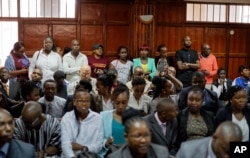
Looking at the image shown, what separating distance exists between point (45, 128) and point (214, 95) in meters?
2.24

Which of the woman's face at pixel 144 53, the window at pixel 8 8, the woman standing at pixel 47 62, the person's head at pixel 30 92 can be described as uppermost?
the window at pixel 8 8

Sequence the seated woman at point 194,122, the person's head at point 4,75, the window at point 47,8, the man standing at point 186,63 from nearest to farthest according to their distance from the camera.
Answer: the seated woman at point 194,122
the person's head at point 4,75
the man standing at point 186,63
the window at point 47,8

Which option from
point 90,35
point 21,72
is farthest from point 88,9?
point 21,72

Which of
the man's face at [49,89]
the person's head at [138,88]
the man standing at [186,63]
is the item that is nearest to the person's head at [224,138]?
the person's head at [138,88]

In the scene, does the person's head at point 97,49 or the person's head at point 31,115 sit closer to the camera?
the person's head at point 31,115

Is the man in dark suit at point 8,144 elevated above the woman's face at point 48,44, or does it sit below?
below

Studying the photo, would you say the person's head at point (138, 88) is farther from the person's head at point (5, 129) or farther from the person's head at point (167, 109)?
the person's head at point (5, 129)

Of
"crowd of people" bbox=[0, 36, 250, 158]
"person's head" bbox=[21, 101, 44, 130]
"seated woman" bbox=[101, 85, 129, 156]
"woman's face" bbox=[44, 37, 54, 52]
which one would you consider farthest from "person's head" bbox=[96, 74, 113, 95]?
"woman's face" bbox=[44, 37, 54, 52]

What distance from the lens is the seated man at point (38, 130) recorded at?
3.71 metres

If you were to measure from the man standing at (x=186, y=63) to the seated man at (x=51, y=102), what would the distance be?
3.30m

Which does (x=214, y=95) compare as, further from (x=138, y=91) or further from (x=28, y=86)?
(x=28, y=86)

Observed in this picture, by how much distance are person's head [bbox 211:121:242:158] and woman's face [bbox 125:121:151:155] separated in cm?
50

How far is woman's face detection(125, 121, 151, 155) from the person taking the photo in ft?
9.25

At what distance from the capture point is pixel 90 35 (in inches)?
325
